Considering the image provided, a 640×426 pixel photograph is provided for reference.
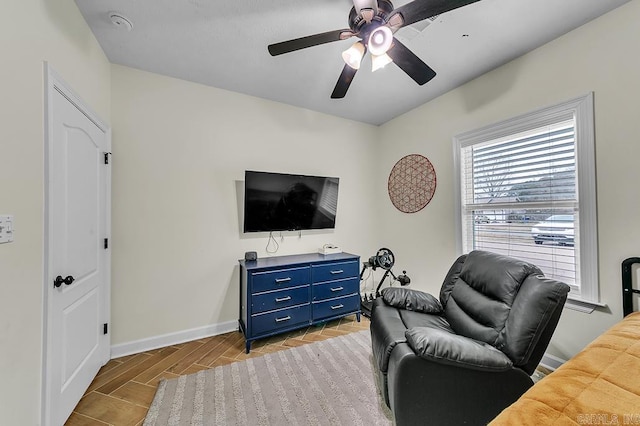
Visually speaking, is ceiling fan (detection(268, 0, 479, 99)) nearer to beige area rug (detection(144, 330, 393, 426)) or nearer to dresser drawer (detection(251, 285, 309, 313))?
dresser drawer (detection(251, 285, 309, 313))

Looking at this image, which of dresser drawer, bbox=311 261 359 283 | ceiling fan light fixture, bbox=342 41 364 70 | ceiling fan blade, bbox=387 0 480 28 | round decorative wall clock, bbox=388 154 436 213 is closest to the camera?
ceiling fan blade, bbox=387 0 480 28

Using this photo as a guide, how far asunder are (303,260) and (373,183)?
1.74 m

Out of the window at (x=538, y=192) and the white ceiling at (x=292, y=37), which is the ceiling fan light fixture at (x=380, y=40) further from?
the window at (x=538, y=192)

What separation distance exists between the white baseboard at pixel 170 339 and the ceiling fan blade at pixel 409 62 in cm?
287

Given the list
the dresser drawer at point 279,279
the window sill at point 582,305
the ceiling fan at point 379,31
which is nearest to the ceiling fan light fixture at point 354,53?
the ceiling fan at point 379,31

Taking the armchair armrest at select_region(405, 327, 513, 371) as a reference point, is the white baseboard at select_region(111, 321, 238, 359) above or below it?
below

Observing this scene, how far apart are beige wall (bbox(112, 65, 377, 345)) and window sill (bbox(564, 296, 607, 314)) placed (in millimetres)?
2482

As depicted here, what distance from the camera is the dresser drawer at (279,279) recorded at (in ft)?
7.73

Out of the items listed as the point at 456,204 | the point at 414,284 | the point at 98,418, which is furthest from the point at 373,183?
the point at 98,418

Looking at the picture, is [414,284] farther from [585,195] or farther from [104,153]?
[104,153]

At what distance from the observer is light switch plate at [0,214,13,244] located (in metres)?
1.04

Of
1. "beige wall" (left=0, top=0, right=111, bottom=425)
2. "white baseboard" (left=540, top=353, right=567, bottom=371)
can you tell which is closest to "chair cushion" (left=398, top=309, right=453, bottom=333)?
"white baseboard" (left=540, top=353, right=567, bottom=371)

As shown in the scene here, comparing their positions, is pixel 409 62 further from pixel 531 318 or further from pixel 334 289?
pixel 334 289

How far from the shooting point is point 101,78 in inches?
80.5
